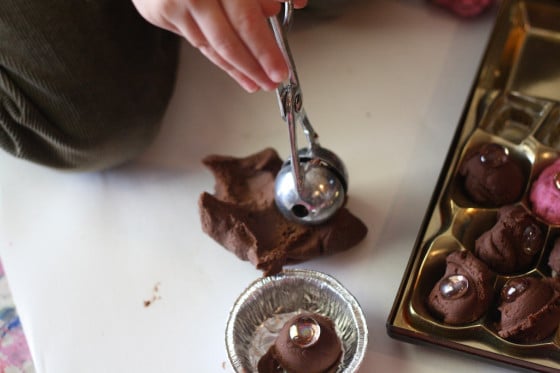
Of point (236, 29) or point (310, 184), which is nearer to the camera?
point (236, 29)

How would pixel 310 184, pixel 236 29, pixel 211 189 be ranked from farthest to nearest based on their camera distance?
pixel 211 189, pixel 310 184, pixel 236 29

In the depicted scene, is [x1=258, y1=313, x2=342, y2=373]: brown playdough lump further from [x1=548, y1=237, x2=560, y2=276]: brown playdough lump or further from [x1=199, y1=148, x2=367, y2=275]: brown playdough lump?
[x1=548, y1=237, x2=560, y2=276]: brown playdough lump

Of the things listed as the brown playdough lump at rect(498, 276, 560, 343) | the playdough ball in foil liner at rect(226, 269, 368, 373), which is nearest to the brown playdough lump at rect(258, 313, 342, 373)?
the playdough ball in foil liner at rect(226, 269, 368, 373)

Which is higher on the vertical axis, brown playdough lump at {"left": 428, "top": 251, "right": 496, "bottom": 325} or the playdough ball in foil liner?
brown playdough lump at {"left": 428, "top": 251, "right": 496, "bottom": 325}

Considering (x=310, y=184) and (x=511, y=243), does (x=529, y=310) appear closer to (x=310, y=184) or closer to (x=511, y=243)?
(x=511, y=243)

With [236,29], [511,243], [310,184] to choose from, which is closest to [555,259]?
[511,243]

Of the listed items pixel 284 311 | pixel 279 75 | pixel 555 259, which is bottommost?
pixel 284 311
